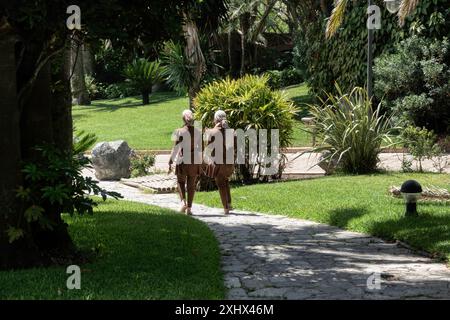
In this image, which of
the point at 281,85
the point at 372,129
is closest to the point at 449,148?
the point at 372,129

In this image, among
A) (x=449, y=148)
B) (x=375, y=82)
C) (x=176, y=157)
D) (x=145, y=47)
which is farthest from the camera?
(x=375, y=82)

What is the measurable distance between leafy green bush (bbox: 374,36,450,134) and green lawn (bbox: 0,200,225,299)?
10.5 metres

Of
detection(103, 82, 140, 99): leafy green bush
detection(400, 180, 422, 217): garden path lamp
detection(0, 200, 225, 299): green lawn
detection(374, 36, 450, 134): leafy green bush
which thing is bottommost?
detection(0, 200, 225, 299): green lawn

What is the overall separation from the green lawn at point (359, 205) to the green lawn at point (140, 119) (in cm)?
703

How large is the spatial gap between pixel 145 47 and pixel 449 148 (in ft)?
38.6

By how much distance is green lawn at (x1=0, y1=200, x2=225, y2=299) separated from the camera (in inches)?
246

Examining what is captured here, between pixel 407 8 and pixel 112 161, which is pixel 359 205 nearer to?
pixel 407 8

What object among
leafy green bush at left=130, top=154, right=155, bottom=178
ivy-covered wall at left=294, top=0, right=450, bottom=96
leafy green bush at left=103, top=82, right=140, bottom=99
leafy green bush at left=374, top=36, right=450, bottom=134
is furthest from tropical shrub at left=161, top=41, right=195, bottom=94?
leafy green bush at left=103, top=82, right=140, bottom=99

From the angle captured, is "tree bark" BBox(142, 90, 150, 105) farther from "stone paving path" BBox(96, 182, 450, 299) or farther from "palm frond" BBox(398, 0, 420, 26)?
"stone paving path" BBox(96, 182, 450, 299)

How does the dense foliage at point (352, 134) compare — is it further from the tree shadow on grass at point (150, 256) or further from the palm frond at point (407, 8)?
the tree shadow on grass at point (150, 256)

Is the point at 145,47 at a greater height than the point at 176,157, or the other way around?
the point at 145,47
